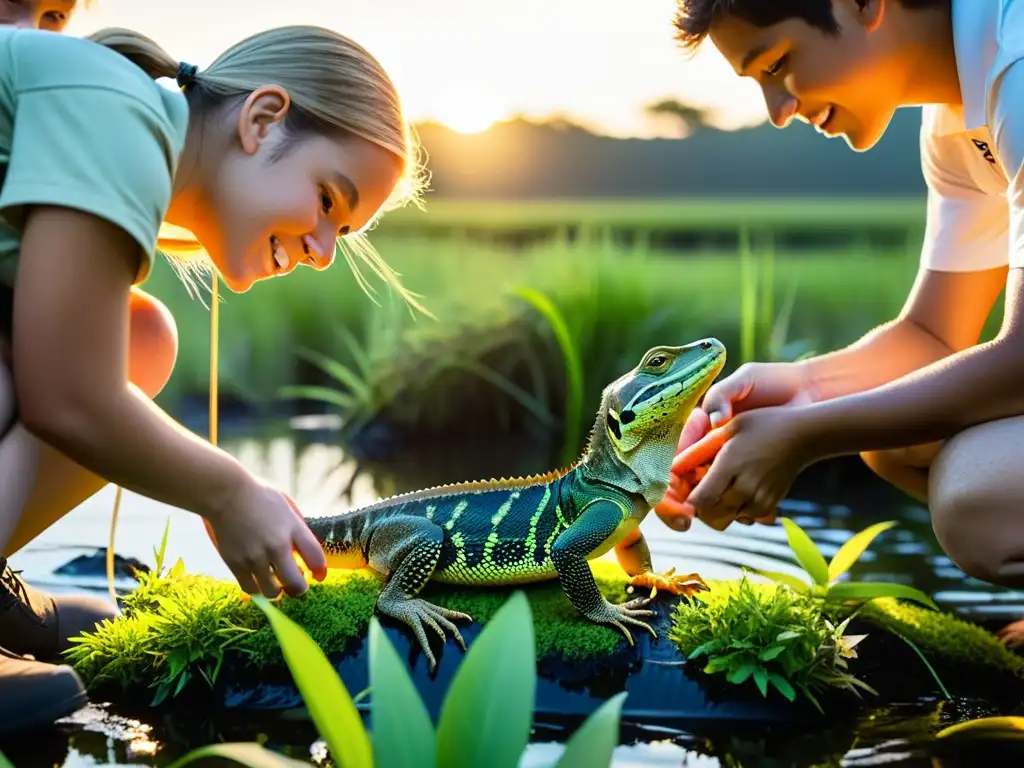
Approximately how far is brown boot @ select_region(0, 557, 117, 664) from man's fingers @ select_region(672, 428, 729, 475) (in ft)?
4.64

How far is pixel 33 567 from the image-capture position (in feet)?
11.0

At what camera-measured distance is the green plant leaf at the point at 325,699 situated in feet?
4.52

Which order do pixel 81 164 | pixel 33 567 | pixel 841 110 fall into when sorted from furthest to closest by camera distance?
1. pixel 33 567
2. pixel 841 110
3. pixel 81 164

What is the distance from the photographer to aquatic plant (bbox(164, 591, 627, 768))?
137 cm

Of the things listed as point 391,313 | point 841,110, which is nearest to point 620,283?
point 391,313

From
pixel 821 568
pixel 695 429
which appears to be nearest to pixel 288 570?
pixel 695 429

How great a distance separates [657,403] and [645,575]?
17.1 inches

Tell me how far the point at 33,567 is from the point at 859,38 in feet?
8.76

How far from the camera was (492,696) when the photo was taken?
1.42 m

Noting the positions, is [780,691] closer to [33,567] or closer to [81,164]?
[81,164]

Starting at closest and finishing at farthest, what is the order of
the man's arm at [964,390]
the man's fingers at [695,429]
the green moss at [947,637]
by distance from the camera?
the man's arm at [964,390], the green moss at [947,637], the man's fingers at [695,429]

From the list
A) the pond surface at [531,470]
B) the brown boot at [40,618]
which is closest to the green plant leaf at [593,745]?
the pond surface at [531,470]

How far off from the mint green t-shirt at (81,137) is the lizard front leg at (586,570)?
1047 millimetres

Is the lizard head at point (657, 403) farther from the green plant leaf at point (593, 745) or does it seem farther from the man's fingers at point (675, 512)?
the green plant leaf at point (593, 745)
